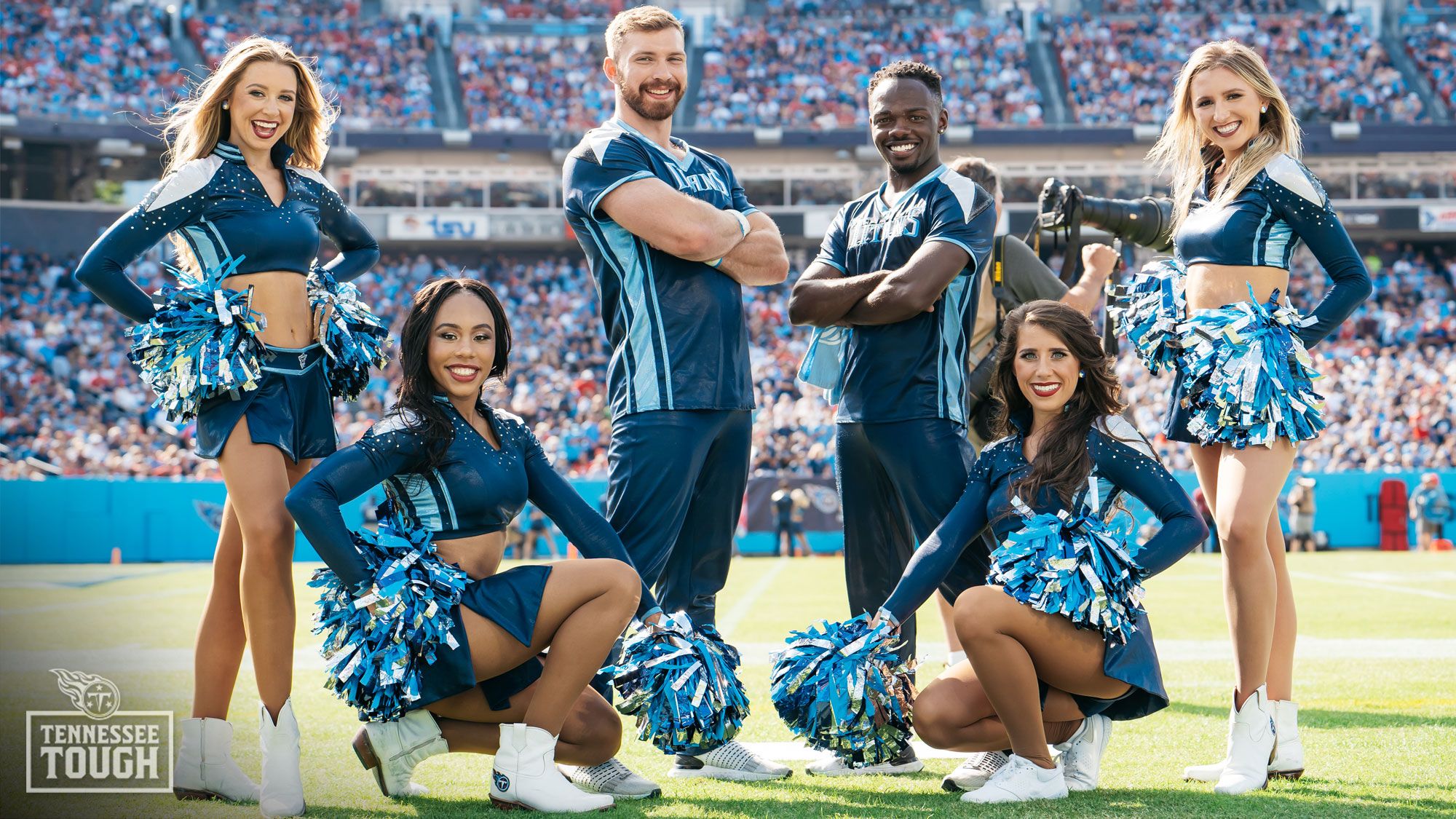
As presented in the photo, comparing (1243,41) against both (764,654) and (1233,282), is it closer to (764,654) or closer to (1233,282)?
(764,654)

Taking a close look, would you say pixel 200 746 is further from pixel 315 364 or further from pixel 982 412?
pixel 982 412

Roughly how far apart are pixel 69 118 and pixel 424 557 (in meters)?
29.5

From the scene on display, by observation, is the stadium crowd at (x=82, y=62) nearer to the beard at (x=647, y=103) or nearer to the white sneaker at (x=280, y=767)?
the beard at (x=647, y=103)

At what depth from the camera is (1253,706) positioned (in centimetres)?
355

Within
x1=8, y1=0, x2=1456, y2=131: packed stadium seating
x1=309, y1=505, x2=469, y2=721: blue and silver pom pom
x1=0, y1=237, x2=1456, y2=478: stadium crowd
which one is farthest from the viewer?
x1=8, y1=0, x2=1456, y2=131: packed stadium seating

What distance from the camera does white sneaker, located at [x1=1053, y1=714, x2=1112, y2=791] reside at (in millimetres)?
3434

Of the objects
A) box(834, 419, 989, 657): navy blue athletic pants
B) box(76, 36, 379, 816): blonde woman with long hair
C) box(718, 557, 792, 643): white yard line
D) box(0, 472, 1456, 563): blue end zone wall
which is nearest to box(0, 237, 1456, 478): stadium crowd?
box(0, 472, 1456, 563): blue end zone wall

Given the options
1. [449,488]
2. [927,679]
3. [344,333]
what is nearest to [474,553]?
[449,488]

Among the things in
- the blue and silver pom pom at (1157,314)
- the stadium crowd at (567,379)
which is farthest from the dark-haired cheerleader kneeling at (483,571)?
the stadium crowd at (567,379)

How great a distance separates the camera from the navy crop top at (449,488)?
3.15 metres

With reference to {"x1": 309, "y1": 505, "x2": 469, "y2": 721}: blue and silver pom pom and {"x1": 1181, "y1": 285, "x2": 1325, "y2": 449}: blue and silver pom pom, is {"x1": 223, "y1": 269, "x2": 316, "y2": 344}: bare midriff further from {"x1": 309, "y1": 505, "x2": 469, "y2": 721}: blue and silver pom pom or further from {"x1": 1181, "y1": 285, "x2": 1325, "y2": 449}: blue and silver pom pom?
{"x1": 1181, "y1": 285, "x2": 1325, "y2": 449}: blue and silver pom pom

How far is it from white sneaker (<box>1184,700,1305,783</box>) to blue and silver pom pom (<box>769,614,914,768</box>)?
908 mm

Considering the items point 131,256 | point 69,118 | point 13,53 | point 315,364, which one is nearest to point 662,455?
point 315,364

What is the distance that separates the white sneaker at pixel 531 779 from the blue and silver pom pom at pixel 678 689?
0.83ft
